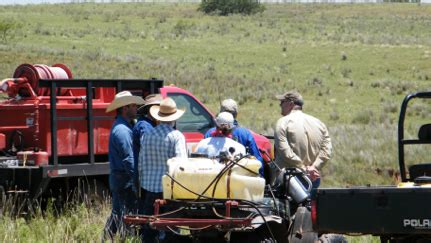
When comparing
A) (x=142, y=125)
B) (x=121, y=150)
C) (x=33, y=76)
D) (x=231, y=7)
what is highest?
(x=231, y=7)

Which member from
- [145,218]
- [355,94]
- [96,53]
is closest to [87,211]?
[145,218]

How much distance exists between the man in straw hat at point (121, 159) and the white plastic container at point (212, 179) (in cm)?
163

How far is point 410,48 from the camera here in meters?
54.2

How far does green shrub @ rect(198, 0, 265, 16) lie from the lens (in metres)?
88.8

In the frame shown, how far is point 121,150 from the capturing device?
978 cm

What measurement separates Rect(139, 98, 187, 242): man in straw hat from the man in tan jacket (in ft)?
5.15

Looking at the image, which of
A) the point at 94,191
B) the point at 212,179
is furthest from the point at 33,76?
the point at 212,179

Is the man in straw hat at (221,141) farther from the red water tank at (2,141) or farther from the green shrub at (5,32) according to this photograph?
the green shrub at (5,32)

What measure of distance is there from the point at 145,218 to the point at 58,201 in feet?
14.8

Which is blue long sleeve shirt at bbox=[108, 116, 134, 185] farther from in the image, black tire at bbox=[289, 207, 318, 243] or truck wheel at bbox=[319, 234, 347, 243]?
truck wheel at bbox=[319, 234, 347, 243]

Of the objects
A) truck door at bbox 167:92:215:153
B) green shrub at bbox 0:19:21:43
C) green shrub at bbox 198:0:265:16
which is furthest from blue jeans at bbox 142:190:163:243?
green shrub at bbox 198:0:265:16

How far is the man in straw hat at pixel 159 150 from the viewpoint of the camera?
922cm

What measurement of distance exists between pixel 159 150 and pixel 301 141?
78.6 inches

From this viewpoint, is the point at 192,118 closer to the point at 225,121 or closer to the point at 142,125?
the point at 142,125
